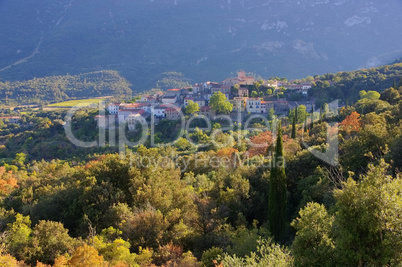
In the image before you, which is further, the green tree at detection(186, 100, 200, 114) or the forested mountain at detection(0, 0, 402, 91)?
the forested mountain at detection(0, 0, 402, 91)

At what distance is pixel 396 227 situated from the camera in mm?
6332

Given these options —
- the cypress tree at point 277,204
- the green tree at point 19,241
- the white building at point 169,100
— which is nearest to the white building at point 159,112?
the white building at point 169,100

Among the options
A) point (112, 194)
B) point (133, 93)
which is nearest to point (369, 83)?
point (112, 194)

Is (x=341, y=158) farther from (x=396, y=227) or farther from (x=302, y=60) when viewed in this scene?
(x=302, y=60)

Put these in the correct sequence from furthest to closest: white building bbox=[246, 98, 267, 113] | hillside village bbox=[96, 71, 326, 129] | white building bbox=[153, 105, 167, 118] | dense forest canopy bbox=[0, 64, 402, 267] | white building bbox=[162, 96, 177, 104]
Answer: white building bbox=[162, 96, 177, 104], white building bbox=[153, 105, 167, 118], hillside village bbox=[96, 71, 326, 129], white building bbox=[246, 98, 267, 113], dense forest canopy bbox=[0, 64, 402, 267]

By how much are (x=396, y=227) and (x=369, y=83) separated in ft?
202

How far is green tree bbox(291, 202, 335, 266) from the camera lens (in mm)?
7500

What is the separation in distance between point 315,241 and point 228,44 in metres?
176

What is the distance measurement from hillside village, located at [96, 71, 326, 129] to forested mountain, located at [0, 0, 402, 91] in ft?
205

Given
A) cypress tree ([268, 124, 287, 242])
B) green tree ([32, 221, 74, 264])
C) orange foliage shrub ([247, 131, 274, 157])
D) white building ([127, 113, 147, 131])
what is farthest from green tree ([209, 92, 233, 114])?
green tree ([32, 221, 74, 264])

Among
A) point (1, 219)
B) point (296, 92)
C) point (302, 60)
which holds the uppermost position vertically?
point (302, 60)

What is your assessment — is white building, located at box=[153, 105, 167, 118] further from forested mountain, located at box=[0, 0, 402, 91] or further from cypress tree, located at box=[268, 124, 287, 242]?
forested mountain, located at box=[0, 0, 402, 91]

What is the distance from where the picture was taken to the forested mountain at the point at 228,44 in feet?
471

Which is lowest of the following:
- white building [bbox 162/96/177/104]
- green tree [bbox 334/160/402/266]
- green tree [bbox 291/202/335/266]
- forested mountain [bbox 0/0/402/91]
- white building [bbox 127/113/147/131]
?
green tree [bbox 291/202/335/266]
